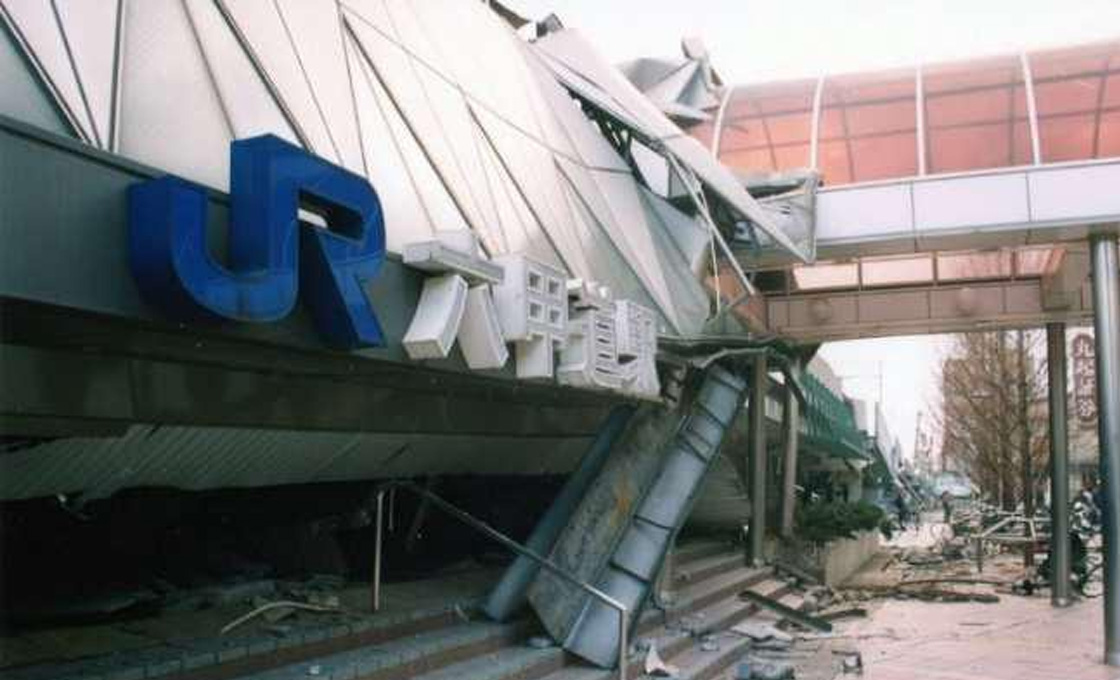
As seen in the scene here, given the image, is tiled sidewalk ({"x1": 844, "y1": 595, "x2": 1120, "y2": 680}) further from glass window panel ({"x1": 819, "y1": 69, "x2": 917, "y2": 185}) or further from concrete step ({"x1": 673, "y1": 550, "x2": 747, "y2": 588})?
glass window panel ({"x1": 819, "y1": 69, "x2": 917, "y2": 185})

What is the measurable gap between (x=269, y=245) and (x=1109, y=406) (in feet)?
35.8

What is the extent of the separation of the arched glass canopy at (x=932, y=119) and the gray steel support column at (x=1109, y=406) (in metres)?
1.58

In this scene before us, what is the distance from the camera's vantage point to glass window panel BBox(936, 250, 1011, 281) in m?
17.4

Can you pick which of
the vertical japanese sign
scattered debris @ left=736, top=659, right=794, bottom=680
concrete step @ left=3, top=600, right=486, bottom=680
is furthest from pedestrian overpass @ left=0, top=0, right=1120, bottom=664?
the vertical japanese sign

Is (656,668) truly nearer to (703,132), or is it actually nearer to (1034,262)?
(703,132)

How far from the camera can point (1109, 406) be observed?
12.3 metres

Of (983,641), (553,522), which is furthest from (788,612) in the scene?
→ (553,522)

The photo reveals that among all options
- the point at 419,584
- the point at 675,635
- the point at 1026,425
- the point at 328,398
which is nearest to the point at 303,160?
the point at 328,398

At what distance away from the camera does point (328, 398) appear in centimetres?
760

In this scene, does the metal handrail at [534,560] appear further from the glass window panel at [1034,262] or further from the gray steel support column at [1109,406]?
the glass window panel at [1034,262]

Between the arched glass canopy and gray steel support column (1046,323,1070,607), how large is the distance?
468 centimetres

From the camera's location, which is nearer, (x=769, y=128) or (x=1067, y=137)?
(x=1067, y=137)

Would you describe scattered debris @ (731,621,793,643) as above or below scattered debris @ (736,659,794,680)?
below

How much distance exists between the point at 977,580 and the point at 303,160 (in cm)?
1879
